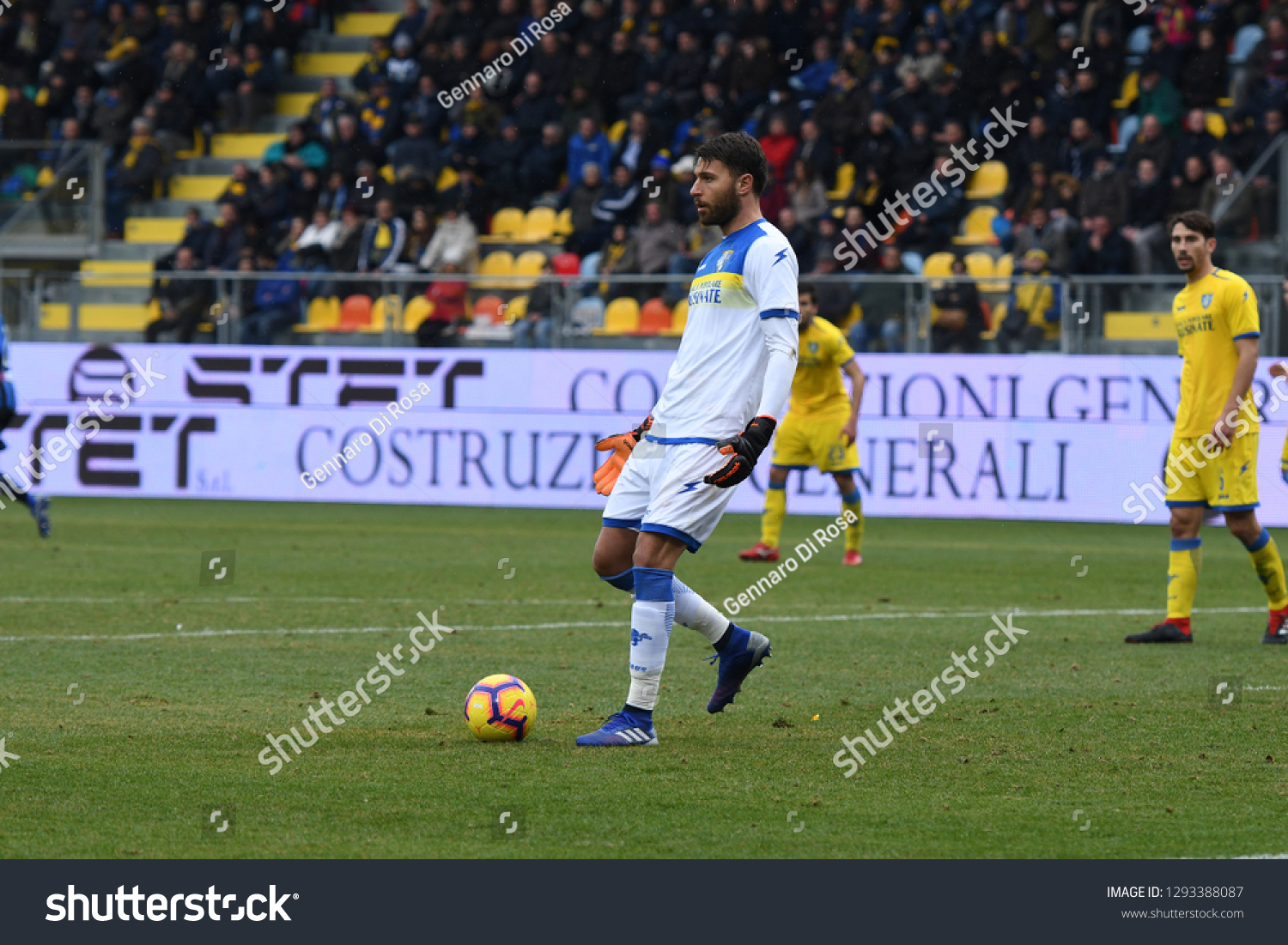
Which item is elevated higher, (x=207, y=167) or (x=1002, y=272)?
(x=207, y=167)

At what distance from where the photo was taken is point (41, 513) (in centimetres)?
1410

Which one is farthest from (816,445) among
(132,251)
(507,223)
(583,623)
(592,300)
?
(132,251)

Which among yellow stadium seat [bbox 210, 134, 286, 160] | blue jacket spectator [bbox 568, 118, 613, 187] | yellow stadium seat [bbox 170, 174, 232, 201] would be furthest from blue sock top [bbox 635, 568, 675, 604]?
yellow stadium seat [bbox 210, 134, 286, 160]

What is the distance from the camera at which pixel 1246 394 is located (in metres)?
→ 8.70

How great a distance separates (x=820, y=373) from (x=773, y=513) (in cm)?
116

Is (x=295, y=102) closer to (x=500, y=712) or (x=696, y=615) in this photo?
(x=696, y=615)

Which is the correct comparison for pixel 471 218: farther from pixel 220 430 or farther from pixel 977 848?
pixel 977 848

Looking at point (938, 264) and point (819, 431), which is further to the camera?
point (938, 264)

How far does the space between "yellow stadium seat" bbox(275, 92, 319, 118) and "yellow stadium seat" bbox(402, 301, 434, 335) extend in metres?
9.36

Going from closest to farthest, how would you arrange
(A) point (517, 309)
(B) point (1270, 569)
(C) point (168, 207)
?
1. (B) point (1270, 569)
2. (A) point (517, 309)
3. (C) point (168, 207)

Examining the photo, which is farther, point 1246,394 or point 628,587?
point 1246,394
